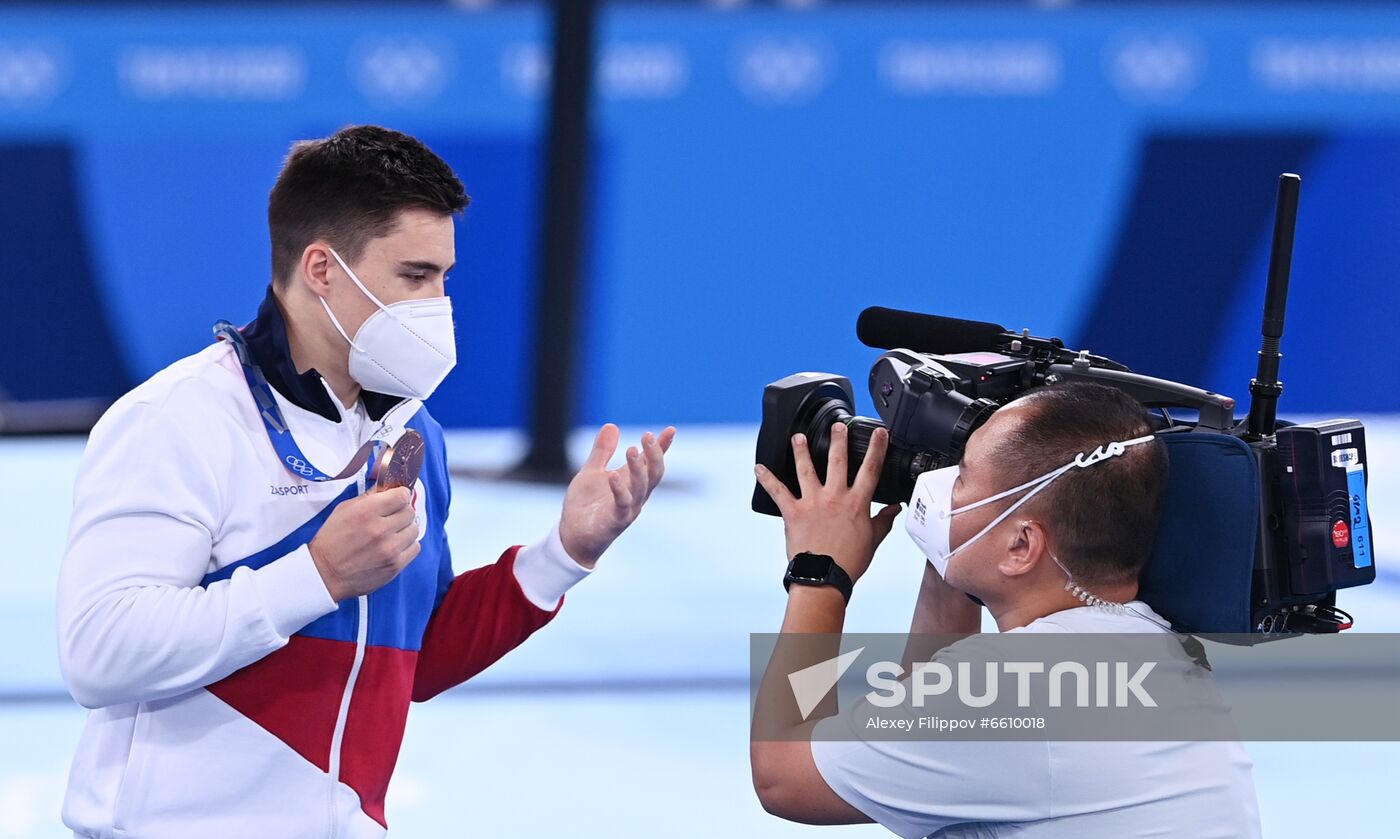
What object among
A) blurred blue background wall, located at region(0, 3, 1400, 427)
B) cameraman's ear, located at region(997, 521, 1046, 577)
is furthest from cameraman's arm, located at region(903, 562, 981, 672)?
blurred blue background wall, located at region(0, 3, 1400, 427)

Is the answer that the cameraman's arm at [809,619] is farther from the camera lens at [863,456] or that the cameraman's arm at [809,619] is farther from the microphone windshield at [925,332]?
the microphone windshield at [925,332]

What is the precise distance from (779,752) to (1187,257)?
256 inches

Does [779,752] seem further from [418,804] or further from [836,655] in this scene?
[418,804]

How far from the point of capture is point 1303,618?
5.37 feet

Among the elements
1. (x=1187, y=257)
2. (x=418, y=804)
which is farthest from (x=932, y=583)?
(x=1187, y=257)

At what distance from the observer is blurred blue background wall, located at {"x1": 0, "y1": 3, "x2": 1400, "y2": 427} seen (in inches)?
283

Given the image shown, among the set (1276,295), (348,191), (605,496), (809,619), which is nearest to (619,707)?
(605,496)

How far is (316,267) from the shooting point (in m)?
1.77

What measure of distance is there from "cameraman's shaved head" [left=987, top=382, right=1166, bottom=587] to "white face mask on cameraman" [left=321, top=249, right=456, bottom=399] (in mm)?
681

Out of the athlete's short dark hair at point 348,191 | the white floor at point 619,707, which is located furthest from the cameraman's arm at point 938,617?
the white floor at point 619,707

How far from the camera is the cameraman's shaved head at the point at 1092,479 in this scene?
1603mm

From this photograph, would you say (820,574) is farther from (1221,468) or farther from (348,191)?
(348,191)

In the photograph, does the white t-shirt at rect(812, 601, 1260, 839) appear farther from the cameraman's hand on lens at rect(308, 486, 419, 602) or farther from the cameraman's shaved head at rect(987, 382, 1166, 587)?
the cameraman's hand on lens at rect(308, 486, 419, 602)

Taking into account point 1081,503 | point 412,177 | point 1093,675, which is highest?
point 412,177
